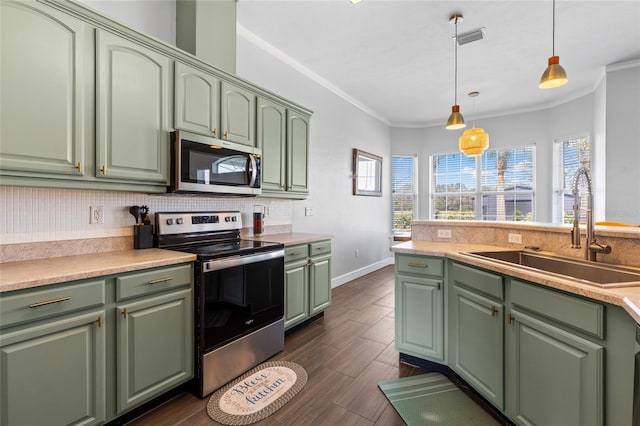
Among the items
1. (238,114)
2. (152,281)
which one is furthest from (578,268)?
(238,114)

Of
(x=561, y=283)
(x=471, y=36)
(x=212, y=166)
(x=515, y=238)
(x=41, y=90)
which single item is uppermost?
(x=471, y=36)

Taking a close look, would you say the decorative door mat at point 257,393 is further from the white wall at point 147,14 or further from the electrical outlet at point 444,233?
the white wall at point 147,14

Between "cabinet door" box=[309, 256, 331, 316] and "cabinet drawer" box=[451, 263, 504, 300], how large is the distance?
139cm

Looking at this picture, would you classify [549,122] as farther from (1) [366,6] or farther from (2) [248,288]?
(2) [248,288]

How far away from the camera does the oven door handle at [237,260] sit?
77.3 inches

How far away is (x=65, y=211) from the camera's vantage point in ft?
6.20

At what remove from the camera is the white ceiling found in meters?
2.76

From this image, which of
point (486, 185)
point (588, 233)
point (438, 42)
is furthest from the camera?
point (486, 185)

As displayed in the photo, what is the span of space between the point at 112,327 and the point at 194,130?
141 cm

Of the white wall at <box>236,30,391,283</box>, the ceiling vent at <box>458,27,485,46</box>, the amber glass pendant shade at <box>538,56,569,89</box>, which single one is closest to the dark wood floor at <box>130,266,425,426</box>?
the white wall at <box>236,30,391,283</box>

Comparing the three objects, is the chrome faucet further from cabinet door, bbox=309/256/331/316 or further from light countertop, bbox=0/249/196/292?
light countertop, bbox=0/249/196/292

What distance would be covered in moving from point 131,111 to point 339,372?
2.30 meters

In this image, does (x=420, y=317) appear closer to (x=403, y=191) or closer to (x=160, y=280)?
(x=160, y=280)

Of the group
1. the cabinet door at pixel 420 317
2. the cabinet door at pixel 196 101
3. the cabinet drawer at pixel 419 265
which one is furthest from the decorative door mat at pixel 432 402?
the cabinet door at pixel 196 101
